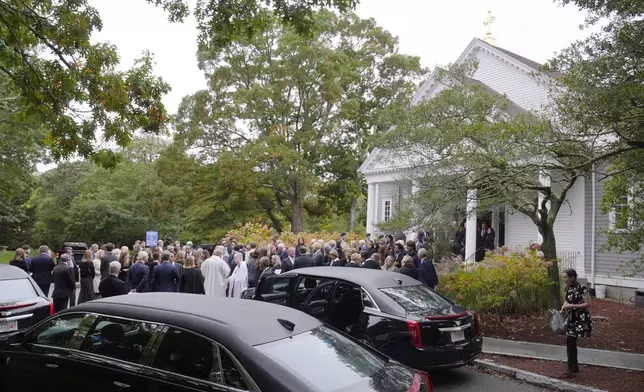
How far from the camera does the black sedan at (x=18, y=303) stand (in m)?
8.00

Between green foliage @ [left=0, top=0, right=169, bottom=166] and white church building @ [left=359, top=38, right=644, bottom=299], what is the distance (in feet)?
21.2

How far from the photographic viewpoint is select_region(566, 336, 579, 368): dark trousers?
8.00 metres

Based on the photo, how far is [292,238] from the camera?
25.5 metres

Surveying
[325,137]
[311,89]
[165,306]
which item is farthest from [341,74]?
[165,306]

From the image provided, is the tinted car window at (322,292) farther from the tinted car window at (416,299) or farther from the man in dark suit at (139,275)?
the man in dark suit at (139,275)

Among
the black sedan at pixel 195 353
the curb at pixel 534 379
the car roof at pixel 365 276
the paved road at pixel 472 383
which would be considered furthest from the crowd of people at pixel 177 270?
the black sedan at pixel 195 353

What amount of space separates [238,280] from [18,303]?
17.9ft

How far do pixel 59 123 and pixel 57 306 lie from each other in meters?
4.05

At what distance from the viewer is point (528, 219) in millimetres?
21281

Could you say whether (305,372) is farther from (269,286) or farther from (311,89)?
(311,89)

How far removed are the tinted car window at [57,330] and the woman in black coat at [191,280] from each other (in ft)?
20.0

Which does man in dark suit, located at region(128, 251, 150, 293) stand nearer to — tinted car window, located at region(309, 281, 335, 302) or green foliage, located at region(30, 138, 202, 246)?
tinted car window, located at region(309, 281, 335, 302)

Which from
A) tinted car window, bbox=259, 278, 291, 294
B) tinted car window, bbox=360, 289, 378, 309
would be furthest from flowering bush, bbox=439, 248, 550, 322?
tinted car window, bbox=360, 289, 378, 309

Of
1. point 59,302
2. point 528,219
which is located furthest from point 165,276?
point 528,219
